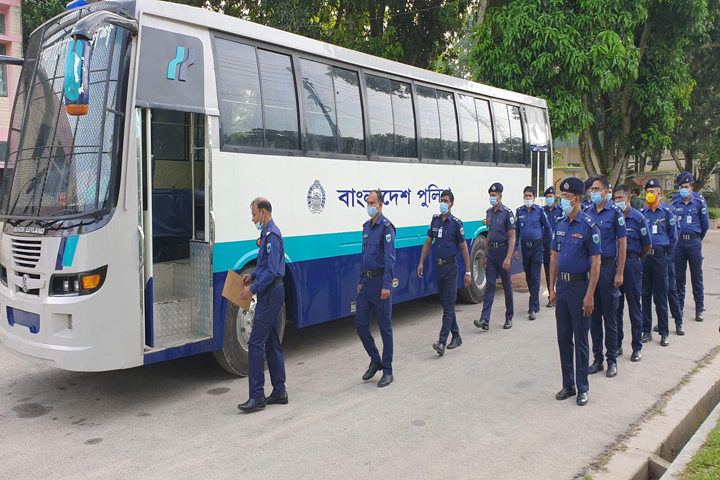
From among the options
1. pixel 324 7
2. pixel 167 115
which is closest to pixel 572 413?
pixel 167 115

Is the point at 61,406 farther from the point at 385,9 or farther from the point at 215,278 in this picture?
the point at 385,9

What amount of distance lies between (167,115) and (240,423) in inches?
137

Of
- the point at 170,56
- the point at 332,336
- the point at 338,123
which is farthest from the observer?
the point at 332,336

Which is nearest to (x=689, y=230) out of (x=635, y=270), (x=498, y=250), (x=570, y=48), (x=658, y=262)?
(x=658, y=262)

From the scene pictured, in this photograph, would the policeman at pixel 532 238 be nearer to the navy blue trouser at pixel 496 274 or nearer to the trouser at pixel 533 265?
the trouser at pixel 533 265

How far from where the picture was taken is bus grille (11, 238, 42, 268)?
5.12 meters

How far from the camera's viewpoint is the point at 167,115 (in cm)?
671

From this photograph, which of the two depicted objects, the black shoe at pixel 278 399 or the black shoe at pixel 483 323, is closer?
the black shoe at pixel 278 399

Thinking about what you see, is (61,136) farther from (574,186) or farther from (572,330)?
(572,330)

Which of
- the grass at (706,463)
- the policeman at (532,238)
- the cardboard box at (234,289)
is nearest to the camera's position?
the grass at (706,463)

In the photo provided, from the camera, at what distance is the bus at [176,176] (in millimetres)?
5008

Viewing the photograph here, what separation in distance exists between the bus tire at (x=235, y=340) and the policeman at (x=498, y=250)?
11.4ft

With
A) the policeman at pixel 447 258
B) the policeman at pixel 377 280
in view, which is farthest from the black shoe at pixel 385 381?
the policeman at pixel 447 258

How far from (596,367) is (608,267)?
109cm
